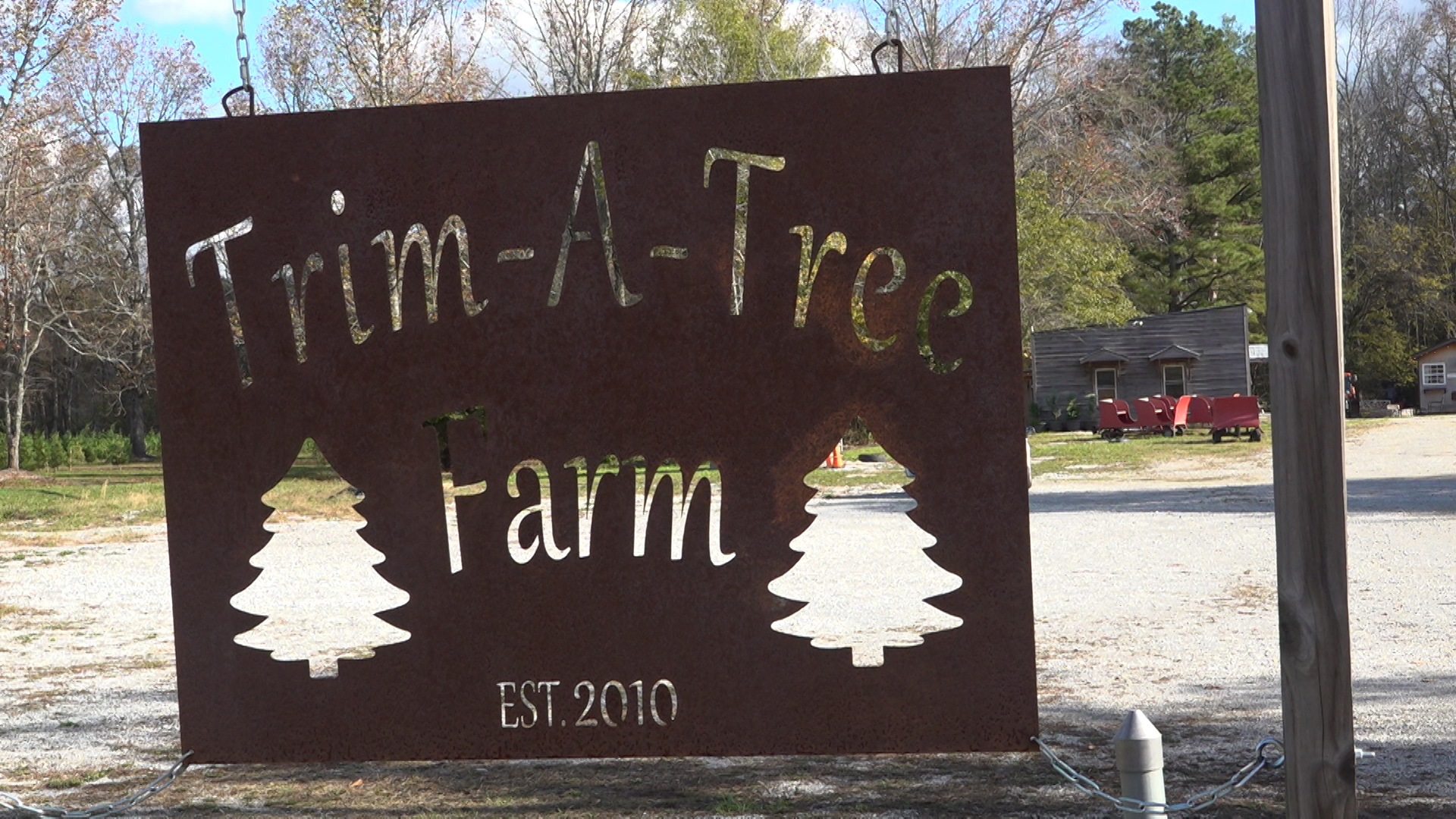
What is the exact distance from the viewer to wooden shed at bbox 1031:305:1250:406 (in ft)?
123

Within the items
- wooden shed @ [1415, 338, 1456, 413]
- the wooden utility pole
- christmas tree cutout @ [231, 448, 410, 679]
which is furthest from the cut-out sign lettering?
wooden shed @ [1415, 338, 1456, 413]

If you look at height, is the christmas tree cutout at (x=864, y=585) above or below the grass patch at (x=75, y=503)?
below

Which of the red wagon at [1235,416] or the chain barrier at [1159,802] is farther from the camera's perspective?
the red wagon at [1235,416]

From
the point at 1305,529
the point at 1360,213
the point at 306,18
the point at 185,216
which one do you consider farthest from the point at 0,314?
the point at 1360,213

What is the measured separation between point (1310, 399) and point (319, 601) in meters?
7.64

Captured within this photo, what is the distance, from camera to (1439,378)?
38406 mm

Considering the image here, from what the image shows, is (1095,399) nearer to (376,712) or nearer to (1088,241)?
(1088,241)

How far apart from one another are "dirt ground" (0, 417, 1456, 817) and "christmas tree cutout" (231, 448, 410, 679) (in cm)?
65

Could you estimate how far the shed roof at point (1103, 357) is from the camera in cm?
3816

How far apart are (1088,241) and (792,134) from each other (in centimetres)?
3454

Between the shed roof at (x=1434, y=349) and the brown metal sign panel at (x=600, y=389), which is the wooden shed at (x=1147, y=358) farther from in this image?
the brown metal sign panel at (x=600, y=389)

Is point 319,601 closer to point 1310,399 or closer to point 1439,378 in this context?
point 1310,399

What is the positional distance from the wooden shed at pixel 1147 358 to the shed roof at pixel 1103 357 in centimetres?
2

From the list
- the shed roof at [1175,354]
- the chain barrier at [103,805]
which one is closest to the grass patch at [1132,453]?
the shed roof at [1175,354]
